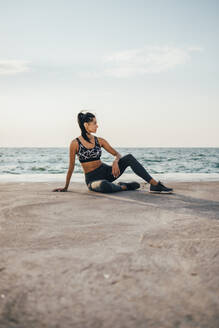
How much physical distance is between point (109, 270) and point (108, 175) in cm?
333

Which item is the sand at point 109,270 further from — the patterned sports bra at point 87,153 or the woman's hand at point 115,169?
the patterned sports bra at point 87,153

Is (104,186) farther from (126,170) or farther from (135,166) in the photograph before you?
(126,170)

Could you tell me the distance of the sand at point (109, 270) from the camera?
1.11 m

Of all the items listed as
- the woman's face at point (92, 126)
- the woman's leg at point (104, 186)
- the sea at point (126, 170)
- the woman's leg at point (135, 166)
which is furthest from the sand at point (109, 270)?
the sea at point (126, 170)

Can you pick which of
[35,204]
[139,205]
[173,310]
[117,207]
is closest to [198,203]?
[139,205]

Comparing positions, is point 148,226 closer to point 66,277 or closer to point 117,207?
point 117,207

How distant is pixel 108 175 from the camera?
15.8 ft

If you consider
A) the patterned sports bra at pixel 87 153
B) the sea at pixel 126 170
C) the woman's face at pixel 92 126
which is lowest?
the sea at pixel 126 170

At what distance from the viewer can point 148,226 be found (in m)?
2.41

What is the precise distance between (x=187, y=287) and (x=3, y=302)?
0.83 m

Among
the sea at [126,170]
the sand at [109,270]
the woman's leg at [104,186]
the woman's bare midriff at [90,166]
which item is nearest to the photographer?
the sand at [109,270]

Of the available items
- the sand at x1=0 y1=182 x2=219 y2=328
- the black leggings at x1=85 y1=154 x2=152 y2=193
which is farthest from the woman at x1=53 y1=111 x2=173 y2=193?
the sand at x1=0 y1=182 x2=219 y2=328

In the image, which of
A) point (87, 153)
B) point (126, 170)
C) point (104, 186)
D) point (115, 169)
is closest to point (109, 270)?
point (104, 186)

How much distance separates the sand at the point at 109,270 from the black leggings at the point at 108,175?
1.57 metres
